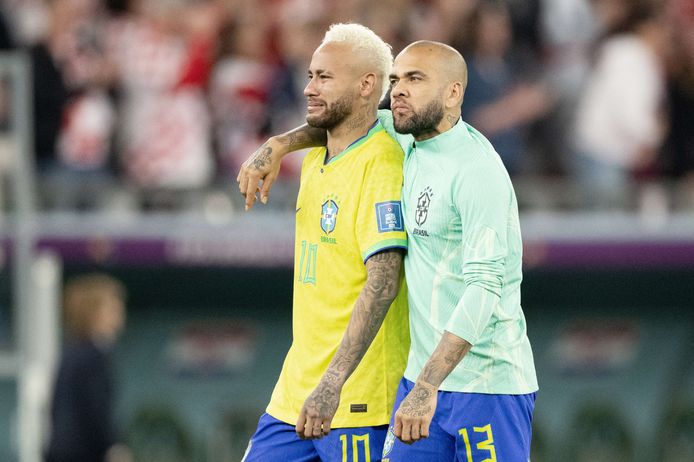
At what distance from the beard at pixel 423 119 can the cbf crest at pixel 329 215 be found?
0.43 m

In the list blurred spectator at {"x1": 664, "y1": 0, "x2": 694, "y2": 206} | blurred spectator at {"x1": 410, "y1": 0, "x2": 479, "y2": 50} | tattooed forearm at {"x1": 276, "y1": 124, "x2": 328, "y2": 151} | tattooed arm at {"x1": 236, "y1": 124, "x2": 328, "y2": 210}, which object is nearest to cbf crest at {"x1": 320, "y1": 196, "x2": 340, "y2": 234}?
tattooed arm at {"x1": 236, "y1": 124, "x2": 328, "y2": 210}

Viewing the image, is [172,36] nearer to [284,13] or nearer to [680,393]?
[284,13]

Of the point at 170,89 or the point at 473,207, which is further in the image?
the point at 170,89

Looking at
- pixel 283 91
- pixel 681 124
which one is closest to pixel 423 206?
pixel 283 91

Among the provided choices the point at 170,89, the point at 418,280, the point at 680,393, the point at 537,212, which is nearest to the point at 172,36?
the point at 170,89

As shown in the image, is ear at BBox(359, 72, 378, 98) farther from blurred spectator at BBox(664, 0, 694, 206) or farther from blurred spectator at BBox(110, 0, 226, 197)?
blurred spectator at BBox(664, 0, 694, 206)

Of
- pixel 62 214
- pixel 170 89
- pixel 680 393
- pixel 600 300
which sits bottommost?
pixel 680 393

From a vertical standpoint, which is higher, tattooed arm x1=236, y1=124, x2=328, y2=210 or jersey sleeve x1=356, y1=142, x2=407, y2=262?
tattooed arm x1=236, y1=124, x2=328, y2=210

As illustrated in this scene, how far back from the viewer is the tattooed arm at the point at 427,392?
5398 mm

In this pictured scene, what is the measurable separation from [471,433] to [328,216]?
1.00 metres

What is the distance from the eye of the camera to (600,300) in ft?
42.2

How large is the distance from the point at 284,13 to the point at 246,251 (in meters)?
1.83

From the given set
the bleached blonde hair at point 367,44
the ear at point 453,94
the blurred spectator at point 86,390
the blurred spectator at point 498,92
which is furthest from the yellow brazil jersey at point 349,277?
the blurred spectator at point 498,92

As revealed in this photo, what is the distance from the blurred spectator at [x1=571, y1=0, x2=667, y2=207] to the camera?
1155cm
